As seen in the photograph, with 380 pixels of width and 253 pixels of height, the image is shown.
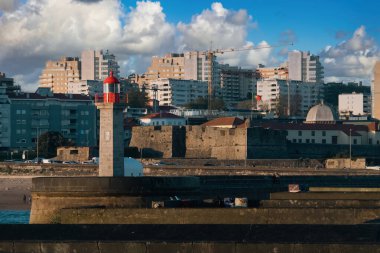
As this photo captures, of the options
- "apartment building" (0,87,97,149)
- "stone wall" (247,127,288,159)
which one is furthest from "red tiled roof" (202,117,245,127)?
"apartment building" (0,87,97,149)

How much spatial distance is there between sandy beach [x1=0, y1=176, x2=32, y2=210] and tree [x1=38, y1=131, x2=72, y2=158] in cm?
2579

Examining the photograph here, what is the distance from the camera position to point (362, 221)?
25.3 metres

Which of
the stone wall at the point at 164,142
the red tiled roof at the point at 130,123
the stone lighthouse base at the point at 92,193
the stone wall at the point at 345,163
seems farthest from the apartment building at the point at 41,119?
the stone lighthouse base at the point at 92,193

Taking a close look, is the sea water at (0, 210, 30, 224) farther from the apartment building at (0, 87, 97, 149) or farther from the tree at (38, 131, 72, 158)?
the apartment building at (0, 87, 97, 149)

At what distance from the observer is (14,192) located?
76.6 meters

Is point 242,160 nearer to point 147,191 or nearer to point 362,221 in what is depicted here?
point 147,191

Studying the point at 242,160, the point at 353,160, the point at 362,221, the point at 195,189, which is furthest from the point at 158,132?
the point at 362,221

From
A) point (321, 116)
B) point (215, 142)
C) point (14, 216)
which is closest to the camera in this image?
point (14, 216)

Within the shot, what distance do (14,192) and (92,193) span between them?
42837 millimetres

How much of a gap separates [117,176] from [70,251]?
18.0 m

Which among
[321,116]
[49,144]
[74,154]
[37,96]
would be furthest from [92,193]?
[321,116]

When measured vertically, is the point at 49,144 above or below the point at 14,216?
above

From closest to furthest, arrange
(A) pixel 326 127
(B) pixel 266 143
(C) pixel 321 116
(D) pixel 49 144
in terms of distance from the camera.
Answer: (B) pixel 266 143
(D) pixel 49 144
(A) pixel 326 127
(C) pixel 321 116

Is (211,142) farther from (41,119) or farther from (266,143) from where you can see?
(41,119)
